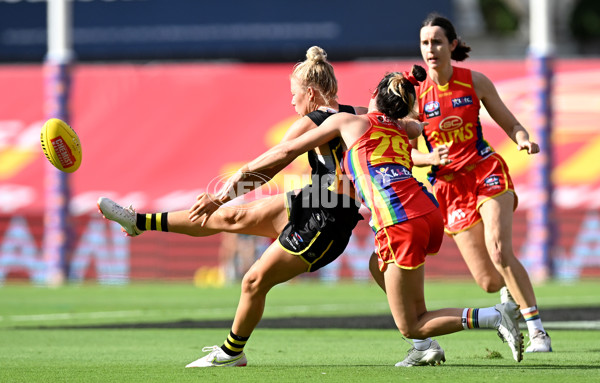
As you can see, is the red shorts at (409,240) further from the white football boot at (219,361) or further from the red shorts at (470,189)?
the red shorts at (470,189)

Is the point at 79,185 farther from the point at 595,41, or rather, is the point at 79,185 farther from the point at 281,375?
the point at 595,41

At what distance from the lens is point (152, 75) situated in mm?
23344

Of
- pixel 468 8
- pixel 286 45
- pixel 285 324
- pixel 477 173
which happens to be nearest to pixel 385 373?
pixel 477 173

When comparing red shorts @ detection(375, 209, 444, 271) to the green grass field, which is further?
red shorts @ detection(375, 209, 444, 271)

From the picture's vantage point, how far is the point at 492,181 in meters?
8.52

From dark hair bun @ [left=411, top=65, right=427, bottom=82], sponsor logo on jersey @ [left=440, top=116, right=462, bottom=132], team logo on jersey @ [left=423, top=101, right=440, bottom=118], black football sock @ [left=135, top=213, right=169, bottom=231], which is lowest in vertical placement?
black football sock @ [left=135, top=213, right=169, bottom=231]

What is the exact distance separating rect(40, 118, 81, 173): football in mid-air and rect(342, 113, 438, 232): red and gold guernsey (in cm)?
236

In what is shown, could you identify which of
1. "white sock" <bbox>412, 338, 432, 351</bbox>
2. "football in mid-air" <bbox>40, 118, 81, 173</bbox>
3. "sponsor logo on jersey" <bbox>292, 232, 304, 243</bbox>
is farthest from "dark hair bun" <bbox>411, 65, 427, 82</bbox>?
"football in mid-air" <bbox>40, 118, 81, 173</bbox>

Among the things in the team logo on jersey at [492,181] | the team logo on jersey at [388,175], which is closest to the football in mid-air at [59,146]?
the team logo on jersey at [388,175]

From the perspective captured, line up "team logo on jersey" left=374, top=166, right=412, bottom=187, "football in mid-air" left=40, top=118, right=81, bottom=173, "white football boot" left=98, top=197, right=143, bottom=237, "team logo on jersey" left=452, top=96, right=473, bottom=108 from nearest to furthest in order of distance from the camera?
"team logo on jersey" left=374, top=166, right=412, bottom=187 → "white football boot" left=98, top=197, right=143, bottom=237 → "football in mid-air" left=40, top=118, right=81, bottom=173 → "team logo on jersey" left=452, top=96, right=473, bottom=108

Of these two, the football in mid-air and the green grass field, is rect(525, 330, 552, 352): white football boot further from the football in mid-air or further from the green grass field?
the football in mid-air

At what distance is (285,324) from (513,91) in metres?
11.0

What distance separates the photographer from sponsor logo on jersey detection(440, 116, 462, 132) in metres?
8.66

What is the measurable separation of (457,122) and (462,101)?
0.18 metres
